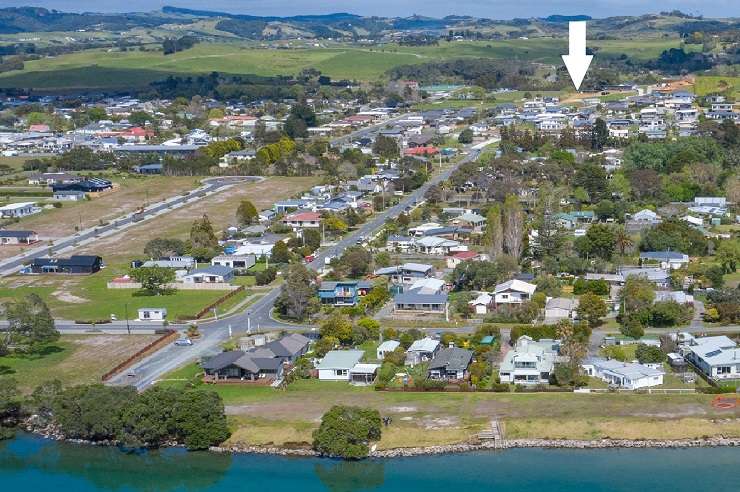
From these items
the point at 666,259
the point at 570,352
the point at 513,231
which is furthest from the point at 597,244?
the point at 570,352

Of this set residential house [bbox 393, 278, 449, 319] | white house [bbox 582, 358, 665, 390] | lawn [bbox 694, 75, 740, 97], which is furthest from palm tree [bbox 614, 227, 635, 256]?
lawn [bbox 694, 75, 740, 97]

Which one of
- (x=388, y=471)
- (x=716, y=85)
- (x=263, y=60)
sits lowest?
(x=388, y=471)

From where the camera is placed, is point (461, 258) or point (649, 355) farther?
point (461, 258)

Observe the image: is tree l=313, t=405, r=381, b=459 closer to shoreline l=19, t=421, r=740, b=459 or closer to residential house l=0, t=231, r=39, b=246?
shoreline l=19, t=421, r=740, b=459

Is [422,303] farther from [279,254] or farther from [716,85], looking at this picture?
[716,85]

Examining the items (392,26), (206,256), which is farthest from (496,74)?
(392,26)

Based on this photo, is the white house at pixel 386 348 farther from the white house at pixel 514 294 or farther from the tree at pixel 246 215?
the tree at pixel 246 215

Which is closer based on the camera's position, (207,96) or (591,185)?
(591,185)

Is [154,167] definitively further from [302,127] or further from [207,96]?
[207,96]
